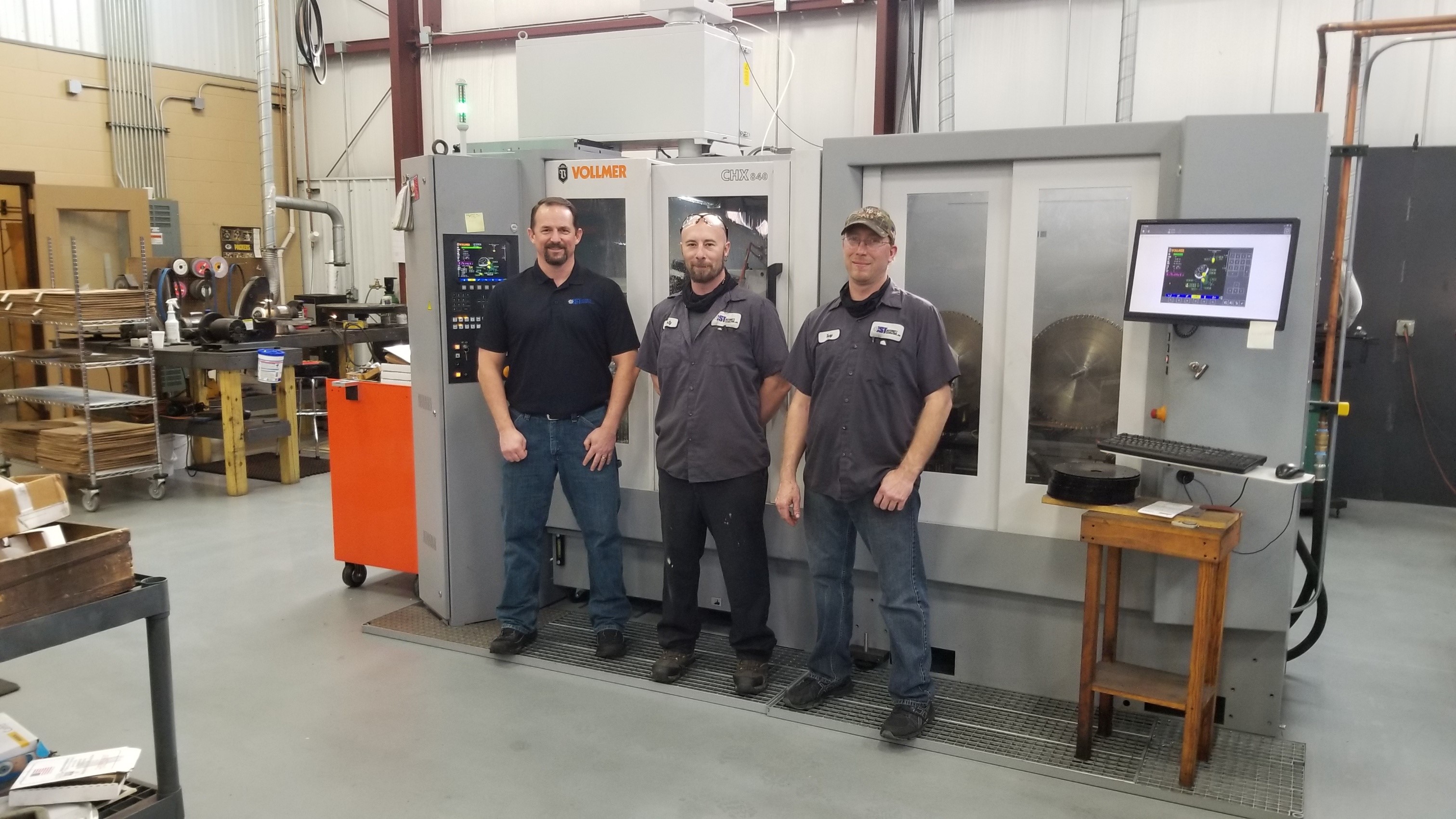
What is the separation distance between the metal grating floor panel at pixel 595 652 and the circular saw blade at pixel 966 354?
3.69 ft

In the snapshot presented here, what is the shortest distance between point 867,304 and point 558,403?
1.20 meters

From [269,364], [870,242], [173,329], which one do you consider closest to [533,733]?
[870,242]

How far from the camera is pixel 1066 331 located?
327 cm

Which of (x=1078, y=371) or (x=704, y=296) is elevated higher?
(x=704, y=296)

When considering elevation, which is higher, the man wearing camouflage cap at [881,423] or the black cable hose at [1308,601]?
the man wearing camouflage cap at [881,423]

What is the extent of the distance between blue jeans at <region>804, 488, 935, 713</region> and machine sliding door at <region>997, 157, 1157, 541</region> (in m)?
0.42

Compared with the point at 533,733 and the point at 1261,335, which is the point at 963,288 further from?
the point at 533,733

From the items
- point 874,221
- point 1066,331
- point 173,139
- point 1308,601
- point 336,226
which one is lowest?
point 1308,601

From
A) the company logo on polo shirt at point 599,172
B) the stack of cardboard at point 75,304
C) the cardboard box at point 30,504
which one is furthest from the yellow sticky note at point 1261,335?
the stack of cardboard at point 75,304

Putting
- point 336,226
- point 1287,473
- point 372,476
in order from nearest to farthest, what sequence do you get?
point 1287,473 < point 372,476 < point 336,226

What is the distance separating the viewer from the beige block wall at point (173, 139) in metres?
8.19

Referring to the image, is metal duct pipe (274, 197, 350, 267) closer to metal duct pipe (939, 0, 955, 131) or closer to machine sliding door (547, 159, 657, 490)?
metal duct pipe (939, 0, 955, 131)

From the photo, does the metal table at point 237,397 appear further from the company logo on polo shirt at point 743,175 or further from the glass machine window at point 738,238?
the company logo on polo shirt at point 743,175

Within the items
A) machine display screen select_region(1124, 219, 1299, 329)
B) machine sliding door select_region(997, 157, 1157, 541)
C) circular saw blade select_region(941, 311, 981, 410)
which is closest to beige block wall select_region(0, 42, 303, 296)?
circular saw blade select_region(941, 311, 981, 410)
